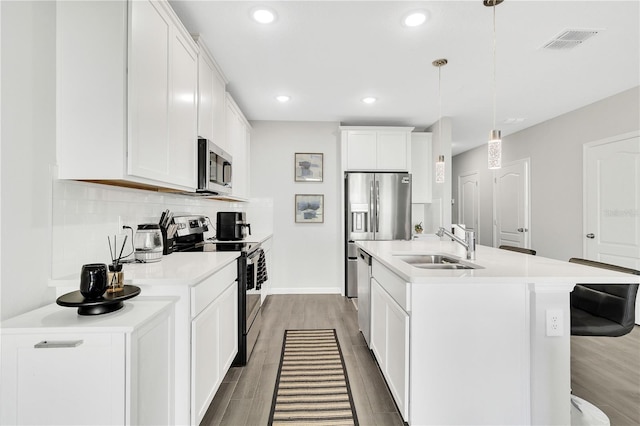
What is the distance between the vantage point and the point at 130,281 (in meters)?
1.39

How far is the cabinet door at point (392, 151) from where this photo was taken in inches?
172

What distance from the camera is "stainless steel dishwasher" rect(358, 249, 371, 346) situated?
8.14ft

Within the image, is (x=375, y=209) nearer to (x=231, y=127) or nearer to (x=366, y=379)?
(x=231, y=127)

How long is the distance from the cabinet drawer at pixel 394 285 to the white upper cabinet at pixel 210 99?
1707 millimetres

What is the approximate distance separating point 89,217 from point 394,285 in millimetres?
1713

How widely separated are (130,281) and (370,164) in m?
3.52

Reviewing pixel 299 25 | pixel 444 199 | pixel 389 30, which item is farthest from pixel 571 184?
pixel 299 25

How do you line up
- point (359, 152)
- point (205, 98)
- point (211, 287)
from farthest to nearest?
1. point (359, 152)
2. point (205, 98)
3. point (211, 287)

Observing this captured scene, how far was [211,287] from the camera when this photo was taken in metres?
1.72

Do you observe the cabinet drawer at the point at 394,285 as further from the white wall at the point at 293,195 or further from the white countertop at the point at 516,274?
the white wall at the point at 293,195

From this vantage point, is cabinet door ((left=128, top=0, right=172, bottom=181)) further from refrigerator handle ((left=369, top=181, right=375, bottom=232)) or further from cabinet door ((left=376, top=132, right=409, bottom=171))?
cabinet door ((left=376, top=132, right=409, bottom=171))

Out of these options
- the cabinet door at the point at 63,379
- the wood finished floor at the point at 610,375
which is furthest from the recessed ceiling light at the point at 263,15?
the wood finished floor at the point at 610,375

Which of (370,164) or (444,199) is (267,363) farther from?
(444,199)

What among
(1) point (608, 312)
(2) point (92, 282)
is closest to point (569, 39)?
(1) point (608, 312)
